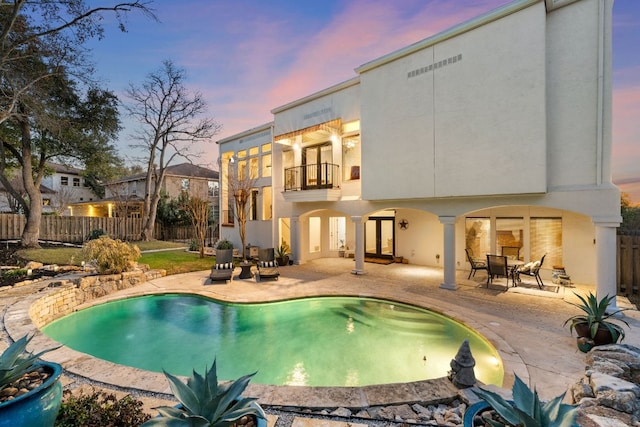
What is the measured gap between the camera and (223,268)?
1221 cm

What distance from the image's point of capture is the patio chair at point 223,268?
11203mm

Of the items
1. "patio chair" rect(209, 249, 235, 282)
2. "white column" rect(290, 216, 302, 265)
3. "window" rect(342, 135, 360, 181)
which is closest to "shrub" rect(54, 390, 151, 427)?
"patio chair" rect(209, 249, 235, 282)

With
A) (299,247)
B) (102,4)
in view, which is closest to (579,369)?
(299,247)

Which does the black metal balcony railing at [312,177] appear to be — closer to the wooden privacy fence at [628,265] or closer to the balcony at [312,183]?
the balcony at [312,183]

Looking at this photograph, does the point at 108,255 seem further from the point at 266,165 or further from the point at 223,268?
the point at 266,165

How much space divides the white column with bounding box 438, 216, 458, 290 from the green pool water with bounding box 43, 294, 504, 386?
7.67ft

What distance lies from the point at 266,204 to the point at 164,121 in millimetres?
13766

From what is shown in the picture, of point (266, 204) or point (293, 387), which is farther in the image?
point (266, 204)

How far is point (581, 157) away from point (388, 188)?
18.5 ft

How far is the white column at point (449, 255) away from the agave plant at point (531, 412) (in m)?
8.10

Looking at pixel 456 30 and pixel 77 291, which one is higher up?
pixel 456 30

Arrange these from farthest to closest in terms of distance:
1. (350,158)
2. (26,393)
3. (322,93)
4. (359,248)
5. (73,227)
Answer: (73,227) < (350,158) < (322,93) < (359,248) < (26,393)

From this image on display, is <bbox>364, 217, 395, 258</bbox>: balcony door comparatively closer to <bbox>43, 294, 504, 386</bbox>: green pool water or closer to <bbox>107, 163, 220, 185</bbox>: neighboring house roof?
<bbox>43, 294, 504, 386</bbox>: green pool water

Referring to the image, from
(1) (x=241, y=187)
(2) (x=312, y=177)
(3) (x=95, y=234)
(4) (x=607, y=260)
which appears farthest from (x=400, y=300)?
(3) (x=95, y=234)
